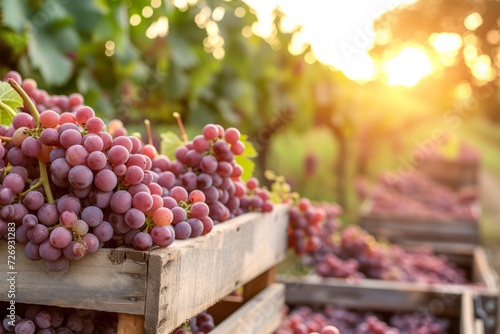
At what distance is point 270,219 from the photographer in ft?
5.44

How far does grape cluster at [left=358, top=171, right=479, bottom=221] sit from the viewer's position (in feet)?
17.1

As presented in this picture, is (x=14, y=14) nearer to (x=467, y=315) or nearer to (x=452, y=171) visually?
(x=467, y=315)

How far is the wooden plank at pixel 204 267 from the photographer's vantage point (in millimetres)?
1013

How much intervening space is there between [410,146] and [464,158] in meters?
2.77

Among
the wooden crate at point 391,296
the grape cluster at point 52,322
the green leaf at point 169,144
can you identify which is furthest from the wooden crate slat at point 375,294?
the grape cluster at point 52,322

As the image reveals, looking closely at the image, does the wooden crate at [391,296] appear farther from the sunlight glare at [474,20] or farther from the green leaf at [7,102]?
the sunlight glare at [474,20]

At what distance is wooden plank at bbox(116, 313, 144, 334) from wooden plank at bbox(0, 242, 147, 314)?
0.02 m

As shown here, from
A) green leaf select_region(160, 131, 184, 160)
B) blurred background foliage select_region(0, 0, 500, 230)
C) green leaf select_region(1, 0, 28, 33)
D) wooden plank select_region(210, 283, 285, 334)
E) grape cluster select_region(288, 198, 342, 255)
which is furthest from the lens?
blurred background foliage select_region(0, 0, 500, 230)

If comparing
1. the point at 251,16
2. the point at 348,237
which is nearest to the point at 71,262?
the point at 348,237

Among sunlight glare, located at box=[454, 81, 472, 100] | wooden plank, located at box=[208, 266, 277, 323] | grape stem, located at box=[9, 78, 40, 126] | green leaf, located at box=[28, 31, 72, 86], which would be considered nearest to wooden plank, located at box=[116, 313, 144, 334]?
grape stem, located at box=[9, 78, 40, 126]

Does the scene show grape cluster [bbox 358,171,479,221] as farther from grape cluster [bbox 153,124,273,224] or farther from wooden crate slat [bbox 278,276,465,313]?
grape cluster [bbox 153,124,273,224]

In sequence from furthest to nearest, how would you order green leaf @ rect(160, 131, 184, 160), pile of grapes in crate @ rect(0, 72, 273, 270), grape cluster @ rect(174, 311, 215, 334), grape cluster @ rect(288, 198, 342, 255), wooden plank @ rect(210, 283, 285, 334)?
1. grape cluster @ rect(288, 198, 342, 255)
2. green leaf @ rect(160, 131, 184, 160)
3. wooden plank @ rect(210, 283, 285, 334)
4. grape cluster @ rect(174, 311, 215, 334)
5. pile of grapes in crate @ rect(0, 72, 273, 270)

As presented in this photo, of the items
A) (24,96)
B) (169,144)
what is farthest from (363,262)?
(24,96)

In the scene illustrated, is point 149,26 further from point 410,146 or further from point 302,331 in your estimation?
point 410,146
